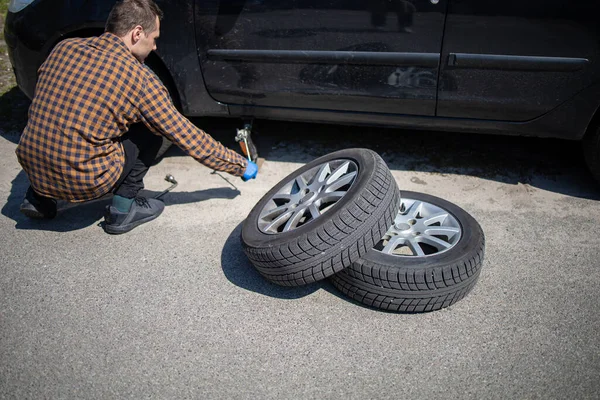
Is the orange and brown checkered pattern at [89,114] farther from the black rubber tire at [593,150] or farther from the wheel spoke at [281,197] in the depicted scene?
the black rubber tire at [593,150]

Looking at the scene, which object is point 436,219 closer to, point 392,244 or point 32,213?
point 392,244

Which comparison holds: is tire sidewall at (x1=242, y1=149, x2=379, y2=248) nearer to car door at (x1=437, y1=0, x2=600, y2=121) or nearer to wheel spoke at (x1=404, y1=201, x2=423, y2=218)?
wheel spoke at (x1=404, y1=201, x2=423, y2=218)

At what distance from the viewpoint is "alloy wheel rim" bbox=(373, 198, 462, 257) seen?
253 cm

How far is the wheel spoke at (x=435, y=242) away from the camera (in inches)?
98.0

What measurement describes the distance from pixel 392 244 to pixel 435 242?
22 cm

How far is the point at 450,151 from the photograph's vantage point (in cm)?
374

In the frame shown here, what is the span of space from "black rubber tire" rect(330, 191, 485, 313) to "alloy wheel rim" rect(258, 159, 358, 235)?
37 centimetres

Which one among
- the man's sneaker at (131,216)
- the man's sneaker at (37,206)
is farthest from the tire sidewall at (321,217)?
the man's sneaker at (37,206)

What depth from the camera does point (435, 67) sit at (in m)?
2.99

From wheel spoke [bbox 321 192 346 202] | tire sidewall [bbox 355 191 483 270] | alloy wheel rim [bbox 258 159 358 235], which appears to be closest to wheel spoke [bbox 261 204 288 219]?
alloy wheel rim [bbox 258 159 358 235]

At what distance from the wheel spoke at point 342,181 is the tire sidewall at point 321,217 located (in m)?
0.06

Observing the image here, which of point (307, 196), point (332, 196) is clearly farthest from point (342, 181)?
point (307, 196)

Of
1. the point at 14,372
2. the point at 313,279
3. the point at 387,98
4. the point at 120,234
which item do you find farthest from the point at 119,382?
the point at 387,98

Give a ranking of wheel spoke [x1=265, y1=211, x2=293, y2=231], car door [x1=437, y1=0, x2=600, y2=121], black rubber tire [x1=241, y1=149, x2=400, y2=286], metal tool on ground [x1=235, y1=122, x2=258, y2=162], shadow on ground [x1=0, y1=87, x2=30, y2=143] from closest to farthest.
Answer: black rubber tire [x1=241, y1=149, x2=400, y2=286] → wheel spoke [x1=265, y1=211, x2=293, y2=231] → car door [x1=437, y1=0, x2=600, y2=121] → metal tool on ground [x1=235, y1=122, x2=258, y2=162] → shadow on ground [x1=0, y1=87, x2=30, y2=143]
